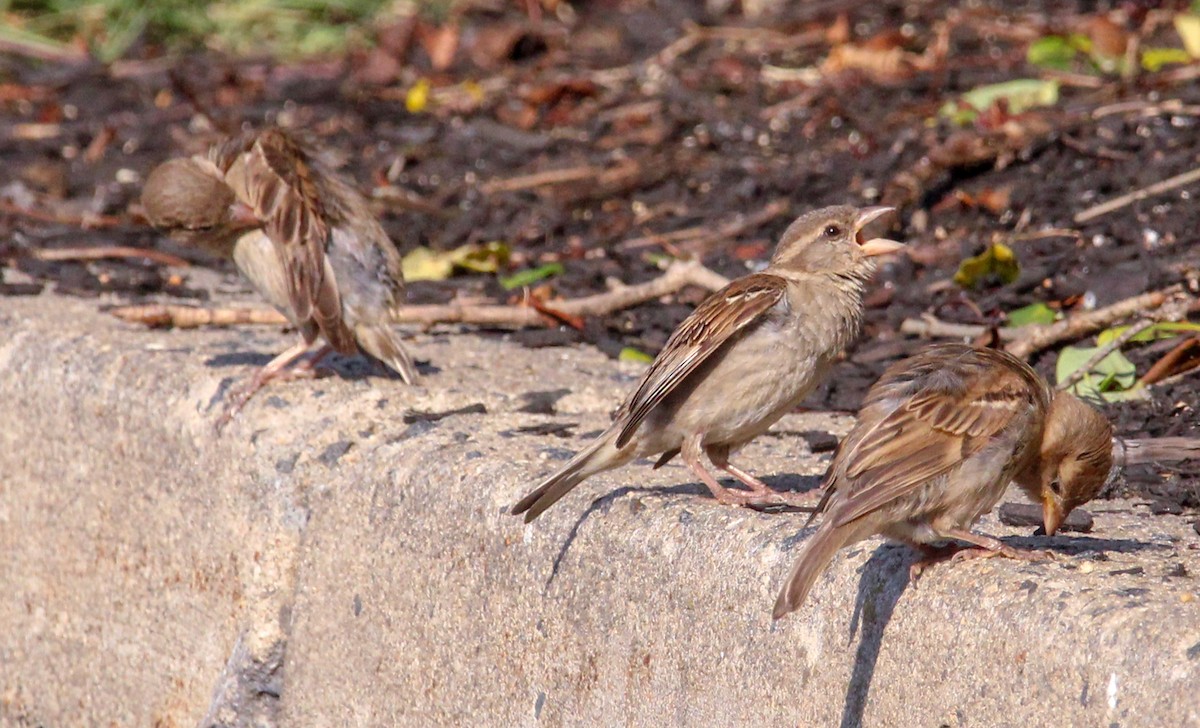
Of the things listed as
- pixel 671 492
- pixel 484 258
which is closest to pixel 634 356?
pixel 484 258

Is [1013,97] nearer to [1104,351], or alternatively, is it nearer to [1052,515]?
[1104,351]

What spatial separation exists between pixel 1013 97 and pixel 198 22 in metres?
5.89

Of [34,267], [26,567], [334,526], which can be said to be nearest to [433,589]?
[334,526]

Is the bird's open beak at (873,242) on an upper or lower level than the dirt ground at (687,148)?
upper

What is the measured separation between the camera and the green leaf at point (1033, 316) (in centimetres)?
549

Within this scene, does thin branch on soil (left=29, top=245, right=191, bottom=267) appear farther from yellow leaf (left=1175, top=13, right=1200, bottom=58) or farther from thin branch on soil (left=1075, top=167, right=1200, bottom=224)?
yellow leaf (left=1175, top=13, right=1200, bottom=58)

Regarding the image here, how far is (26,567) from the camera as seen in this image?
5633 millimetres

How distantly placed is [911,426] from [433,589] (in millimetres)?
1381

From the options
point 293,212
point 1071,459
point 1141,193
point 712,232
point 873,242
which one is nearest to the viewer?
point 1071,459

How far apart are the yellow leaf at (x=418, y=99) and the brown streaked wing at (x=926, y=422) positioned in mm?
5791

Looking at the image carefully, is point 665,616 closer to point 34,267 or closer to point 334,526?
point 334,526

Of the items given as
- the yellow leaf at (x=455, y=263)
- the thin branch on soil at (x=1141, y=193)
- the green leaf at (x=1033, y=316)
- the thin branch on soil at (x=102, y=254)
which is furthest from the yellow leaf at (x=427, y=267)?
the thin branch on soil at (x=1141, y=193)

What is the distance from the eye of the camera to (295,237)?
5.39m

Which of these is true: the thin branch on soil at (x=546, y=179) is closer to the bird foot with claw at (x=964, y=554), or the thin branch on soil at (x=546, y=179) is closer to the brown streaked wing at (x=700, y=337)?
the brown streaked wing at (x=700, y=337)
